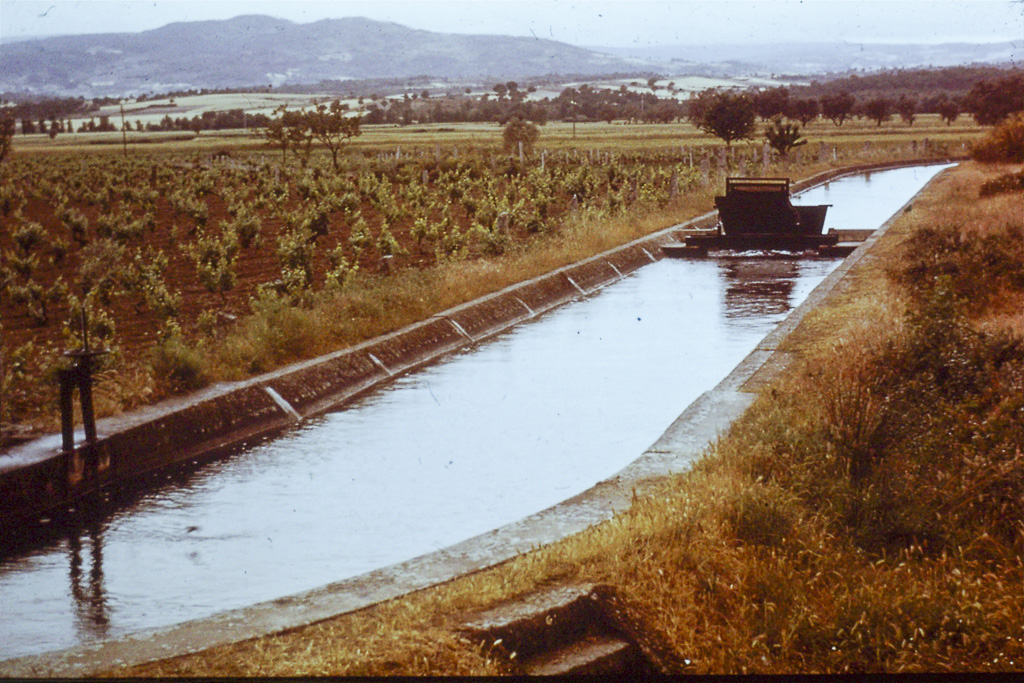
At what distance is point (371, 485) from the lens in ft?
23.6

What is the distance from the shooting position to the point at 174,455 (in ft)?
25.6

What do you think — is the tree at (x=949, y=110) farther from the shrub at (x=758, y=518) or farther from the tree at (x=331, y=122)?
the shrub at (x=758, y=518)

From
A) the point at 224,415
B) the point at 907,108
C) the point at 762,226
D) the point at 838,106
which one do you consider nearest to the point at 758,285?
the point at 762,226

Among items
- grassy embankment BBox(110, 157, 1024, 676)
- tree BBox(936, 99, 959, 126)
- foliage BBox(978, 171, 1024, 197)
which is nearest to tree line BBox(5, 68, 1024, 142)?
tree BBox(936, 99, 959, 126)

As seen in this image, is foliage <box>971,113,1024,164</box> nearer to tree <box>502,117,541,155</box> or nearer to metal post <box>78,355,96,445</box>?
tree <box>502,117,541,155</box>

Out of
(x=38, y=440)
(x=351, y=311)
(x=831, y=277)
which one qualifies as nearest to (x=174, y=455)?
(x=38, y=440)

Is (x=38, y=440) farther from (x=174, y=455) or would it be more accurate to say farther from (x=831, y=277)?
(x=831, y=277)

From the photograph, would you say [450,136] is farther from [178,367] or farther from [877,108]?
[178,367]

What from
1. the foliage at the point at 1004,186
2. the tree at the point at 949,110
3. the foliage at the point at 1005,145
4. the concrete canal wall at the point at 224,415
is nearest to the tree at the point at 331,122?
the foliage at the point at 1005,145

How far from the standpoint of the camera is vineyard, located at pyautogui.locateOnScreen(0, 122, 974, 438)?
970 centimetres

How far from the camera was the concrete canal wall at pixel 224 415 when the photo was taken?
6715mm

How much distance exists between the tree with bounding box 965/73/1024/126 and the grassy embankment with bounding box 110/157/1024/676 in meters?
57.8

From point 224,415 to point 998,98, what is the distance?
7137cm

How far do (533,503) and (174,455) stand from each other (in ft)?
8.46
